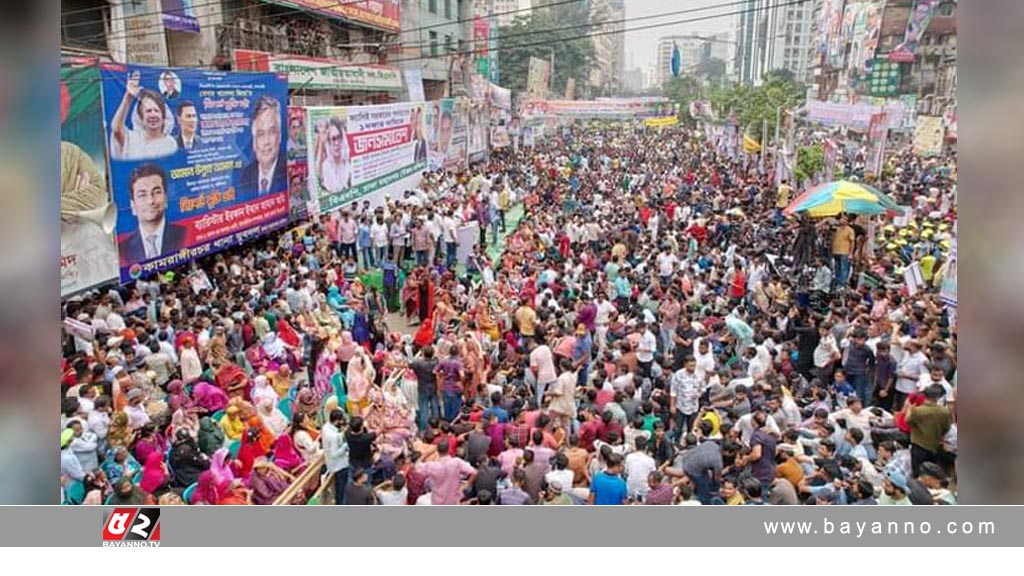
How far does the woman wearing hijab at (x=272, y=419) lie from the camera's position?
16.1 ft

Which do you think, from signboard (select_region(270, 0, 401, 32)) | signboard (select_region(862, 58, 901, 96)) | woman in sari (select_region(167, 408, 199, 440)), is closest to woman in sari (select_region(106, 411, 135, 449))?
woman in sari (select_region(167, 408, 199, 440))

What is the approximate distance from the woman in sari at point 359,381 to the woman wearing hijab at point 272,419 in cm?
51

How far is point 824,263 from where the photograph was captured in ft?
26.2

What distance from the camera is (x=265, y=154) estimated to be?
773cm

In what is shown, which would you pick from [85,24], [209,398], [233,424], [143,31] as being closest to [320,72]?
[143,31]

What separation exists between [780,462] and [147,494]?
3.25 meters

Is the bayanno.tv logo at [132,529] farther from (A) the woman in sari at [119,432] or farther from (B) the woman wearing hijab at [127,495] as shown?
(A) the woman in sari at [119,432]

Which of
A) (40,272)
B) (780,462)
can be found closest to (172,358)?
(40,272)

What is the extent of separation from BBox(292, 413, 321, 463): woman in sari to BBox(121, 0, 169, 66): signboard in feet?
17.2

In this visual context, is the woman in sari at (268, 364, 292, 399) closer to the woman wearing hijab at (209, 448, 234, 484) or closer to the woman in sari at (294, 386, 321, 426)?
the woman in sari at (294, 386, 321, 426)

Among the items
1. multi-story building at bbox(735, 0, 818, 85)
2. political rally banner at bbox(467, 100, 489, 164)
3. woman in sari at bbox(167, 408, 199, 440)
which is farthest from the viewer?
multi-story building at bbox(735, 0, 818, 85)

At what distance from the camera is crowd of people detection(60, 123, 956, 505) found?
437 centimetres

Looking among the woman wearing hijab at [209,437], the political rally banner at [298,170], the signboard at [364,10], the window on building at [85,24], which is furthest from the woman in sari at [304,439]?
the signboard at [364,10]

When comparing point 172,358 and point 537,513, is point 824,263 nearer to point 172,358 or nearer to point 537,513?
point 537,513
